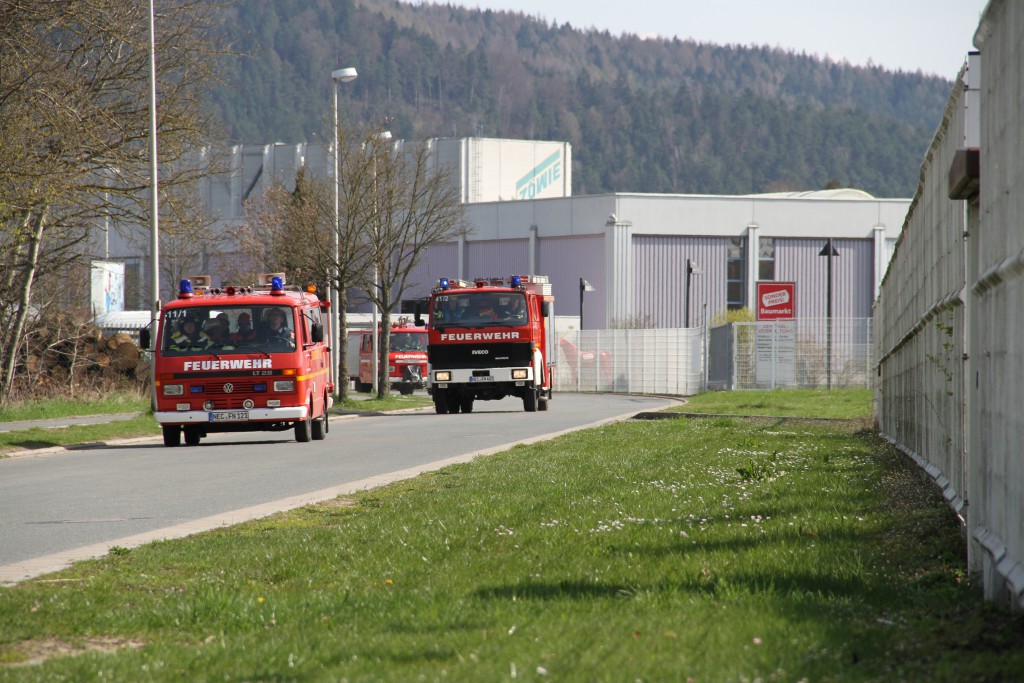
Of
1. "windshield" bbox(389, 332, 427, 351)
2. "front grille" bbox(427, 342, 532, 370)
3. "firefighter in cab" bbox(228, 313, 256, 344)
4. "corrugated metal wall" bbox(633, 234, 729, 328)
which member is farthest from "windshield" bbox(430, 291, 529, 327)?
"corrugated metal wall" bbox(633, 234, 729, 328)

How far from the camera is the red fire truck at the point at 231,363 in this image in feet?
72.3

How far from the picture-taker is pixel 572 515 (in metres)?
9.94

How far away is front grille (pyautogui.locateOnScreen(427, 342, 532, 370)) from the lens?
32219 mm

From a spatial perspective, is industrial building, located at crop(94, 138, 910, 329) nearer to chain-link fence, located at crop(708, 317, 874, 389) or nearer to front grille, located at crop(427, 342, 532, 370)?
chain-link fence, located at crop(708, 317, 874, 389)

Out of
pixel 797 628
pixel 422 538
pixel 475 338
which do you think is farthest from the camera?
pixel 475 338

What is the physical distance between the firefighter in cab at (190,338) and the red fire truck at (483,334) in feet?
32.8

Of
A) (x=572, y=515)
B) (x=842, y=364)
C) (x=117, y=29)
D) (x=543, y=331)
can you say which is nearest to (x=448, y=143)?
(x=842, y=364)

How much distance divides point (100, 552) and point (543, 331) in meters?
25.4

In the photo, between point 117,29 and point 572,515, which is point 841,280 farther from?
point 572,515

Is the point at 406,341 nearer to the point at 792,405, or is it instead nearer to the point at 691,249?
the point at 792,405

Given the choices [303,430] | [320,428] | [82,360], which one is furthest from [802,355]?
[303,430]

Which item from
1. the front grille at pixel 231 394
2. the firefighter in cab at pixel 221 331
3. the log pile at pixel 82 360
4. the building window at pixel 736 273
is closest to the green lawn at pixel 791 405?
the front grille at pixel 231 394

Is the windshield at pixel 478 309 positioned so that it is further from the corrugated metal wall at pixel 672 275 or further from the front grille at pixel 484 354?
the corrugated metal wall at pixel 672 275

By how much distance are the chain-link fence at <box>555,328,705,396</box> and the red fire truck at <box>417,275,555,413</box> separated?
63.4 ft
